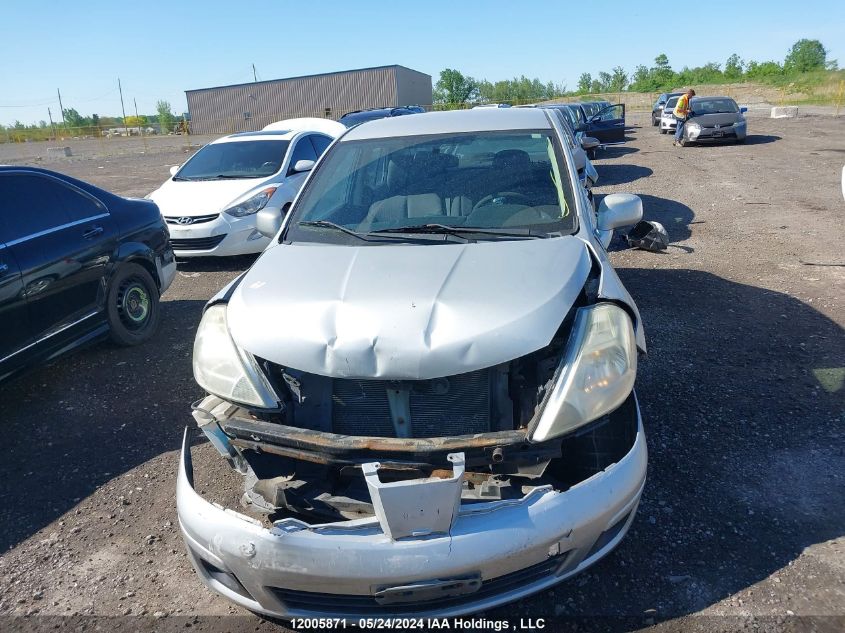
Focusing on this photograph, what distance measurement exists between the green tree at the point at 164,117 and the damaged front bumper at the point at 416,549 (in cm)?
6821

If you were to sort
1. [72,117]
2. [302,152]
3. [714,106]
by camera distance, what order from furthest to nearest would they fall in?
[72,117], [714,106], [302,152]

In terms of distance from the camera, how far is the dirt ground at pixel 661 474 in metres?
2.53

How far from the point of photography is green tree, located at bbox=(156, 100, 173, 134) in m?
64.3

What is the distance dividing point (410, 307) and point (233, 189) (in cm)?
631

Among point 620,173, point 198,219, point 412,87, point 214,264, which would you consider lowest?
point 214,264

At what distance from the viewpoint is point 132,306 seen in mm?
5461

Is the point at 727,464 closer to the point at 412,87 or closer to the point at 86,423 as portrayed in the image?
the point at 86,423

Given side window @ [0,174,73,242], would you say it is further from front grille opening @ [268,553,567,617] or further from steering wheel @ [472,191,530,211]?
front grille opening @ [268,553,567,617]

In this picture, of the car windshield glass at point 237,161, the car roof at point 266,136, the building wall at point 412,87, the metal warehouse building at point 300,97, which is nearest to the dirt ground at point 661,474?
the car windshield glass at point 237,161

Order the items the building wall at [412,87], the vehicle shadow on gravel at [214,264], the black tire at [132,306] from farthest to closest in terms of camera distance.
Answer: the building wall at [412,87] → the vehicle shadow on gravel at [214,264] → the black tire at [132,306]

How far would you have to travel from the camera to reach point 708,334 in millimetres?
5027

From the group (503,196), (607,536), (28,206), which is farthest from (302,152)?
(607,536)

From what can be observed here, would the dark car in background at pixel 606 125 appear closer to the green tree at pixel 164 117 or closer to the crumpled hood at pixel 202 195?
the crumpled hood at pixel 202 195

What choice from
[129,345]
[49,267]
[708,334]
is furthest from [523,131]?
[129,345]
